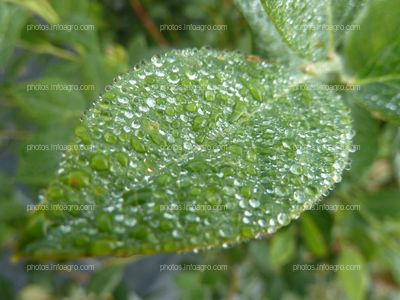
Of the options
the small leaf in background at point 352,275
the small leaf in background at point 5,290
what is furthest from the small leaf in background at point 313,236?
the small leaf in background at point 5,290

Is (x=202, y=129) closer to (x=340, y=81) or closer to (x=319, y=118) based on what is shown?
(x=319, y=118)

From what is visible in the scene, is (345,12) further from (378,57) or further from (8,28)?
(8,28)

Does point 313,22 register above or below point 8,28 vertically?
below

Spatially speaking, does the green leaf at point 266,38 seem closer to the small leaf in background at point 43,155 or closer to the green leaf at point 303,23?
the green leaf at point 303,23

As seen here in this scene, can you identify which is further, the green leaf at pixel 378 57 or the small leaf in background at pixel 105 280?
the small leaf in background at pixel 105 280

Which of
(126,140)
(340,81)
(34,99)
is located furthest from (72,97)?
(126,140)

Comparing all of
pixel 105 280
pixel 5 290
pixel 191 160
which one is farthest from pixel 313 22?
pixel 5 290

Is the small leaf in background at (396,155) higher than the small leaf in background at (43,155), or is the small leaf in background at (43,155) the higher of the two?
the small leaf in background at (43,155)
